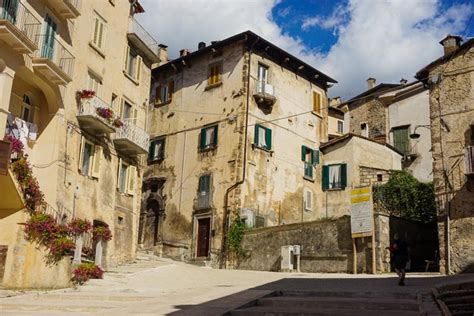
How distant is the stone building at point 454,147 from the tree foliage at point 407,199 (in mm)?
5491

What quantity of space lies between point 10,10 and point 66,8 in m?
3.30

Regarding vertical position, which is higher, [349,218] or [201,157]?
[201,157]

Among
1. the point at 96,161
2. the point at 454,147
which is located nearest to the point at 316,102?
the point at 454,147

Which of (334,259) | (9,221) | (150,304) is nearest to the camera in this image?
(150,304)

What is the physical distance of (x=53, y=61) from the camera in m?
19.1

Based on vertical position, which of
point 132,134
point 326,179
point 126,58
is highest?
point 126,58

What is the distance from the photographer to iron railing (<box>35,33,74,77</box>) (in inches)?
754

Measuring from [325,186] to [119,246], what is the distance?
14437 millimetres

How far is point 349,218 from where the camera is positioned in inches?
887

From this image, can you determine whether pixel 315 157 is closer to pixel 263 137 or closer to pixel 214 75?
pixel 263 137

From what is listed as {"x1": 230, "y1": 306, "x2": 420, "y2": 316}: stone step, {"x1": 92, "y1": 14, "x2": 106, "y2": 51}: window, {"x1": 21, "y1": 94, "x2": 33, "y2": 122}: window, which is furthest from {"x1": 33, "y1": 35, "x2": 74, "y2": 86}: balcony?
{"x1": 230, "y1": 306, "x2": 420, "y2": 316}: stone step

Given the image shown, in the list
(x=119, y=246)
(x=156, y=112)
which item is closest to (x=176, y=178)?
(x=156, y=112)

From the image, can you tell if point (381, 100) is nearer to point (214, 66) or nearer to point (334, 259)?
point (214, 66)

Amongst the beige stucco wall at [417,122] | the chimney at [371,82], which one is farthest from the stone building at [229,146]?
the chimney at [371,82]
